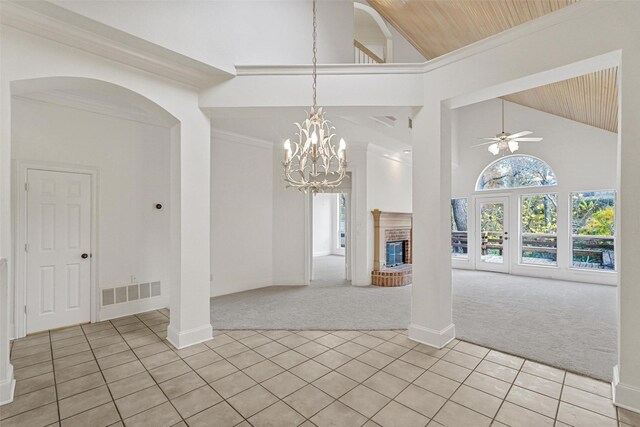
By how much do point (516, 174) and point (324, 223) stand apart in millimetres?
6178

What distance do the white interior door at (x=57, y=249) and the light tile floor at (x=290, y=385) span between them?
412 mm

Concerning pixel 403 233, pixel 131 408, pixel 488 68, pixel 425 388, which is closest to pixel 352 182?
pixel 403 233

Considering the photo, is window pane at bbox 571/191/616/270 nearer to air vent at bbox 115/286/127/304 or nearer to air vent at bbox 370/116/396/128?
air vent at bbox 370/116/396/128

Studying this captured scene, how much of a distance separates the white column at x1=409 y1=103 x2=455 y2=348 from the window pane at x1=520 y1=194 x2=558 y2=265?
17.5 feet

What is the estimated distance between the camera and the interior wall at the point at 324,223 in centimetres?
1080

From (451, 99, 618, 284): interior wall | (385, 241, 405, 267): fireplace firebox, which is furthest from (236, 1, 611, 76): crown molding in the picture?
(451, 99, 618, 284): interior wall

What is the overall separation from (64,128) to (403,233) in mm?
6419

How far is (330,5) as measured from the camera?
362 centimetres

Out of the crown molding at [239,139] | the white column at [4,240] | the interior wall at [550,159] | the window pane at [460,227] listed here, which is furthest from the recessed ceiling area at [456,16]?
the window pane at [460,227]

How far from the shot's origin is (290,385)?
2.41 meters

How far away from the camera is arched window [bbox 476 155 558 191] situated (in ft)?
23.1

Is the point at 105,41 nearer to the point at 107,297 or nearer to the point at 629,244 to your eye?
the point at 107,297

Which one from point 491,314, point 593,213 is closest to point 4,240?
point 491,314

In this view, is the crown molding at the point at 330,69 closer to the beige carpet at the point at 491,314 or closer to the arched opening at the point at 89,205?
the arched opening at the point at 89,205
